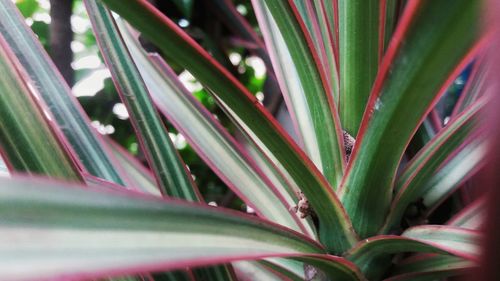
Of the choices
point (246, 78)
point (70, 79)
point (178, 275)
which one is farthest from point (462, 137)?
point (246, 78)

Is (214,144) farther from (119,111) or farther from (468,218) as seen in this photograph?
(119,111)

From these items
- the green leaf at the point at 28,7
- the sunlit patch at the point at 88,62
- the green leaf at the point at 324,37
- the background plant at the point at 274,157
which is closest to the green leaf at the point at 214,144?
the background plant at the point at 274,157

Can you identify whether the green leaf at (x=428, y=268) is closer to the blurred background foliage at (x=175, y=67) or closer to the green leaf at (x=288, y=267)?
the green leaf at (x=288, y=267)

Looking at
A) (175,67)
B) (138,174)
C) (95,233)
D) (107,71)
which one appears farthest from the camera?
(175,67)

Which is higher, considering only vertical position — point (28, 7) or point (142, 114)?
point (28, 7)

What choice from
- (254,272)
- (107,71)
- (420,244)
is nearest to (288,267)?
(254,272)

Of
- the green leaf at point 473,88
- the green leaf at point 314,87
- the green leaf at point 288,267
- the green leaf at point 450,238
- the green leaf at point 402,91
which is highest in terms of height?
the green leaf at point 473,88

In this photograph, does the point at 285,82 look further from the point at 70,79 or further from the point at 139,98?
the point at 70,79
